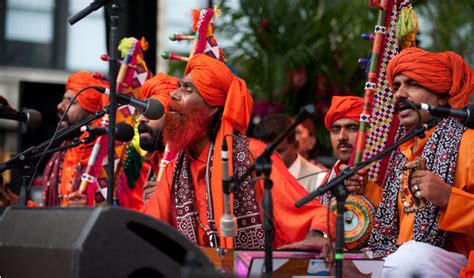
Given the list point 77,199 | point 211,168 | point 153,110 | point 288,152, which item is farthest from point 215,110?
point 288,152

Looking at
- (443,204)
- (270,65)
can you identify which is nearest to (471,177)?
(443,204)

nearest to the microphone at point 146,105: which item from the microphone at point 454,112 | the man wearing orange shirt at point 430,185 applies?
the man wearing orange shirt at point 430,185

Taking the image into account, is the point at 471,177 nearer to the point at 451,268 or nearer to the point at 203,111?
the point at 451,268

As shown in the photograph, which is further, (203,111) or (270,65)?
(270,65)

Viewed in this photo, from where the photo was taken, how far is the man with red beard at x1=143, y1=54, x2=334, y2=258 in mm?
5152

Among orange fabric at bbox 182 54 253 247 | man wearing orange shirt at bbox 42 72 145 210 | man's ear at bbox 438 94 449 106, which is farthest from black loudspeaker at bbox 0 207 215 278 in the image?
man wearing orange shirt at bbox 42 72 145 210

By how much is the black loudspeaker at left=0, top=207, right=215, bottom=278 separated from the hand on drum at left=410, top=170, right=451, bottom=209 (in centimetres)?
146

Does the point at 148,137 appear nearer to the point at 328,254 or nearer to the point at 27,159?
the point at 27,159

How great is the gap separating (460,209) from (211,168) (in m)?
1.42

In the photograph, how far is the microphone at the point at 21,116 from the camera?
5.39 meters

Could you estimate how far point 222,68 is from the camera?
558 cm

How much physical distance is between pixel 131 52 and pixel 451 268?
315cm

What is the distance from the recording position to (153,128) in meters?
6.69

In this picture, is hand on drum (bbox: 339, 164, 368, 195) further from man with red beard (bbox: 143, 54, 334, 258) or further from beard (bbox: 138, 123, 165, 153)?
beard (bbox: 138, 123, 165, 153)
